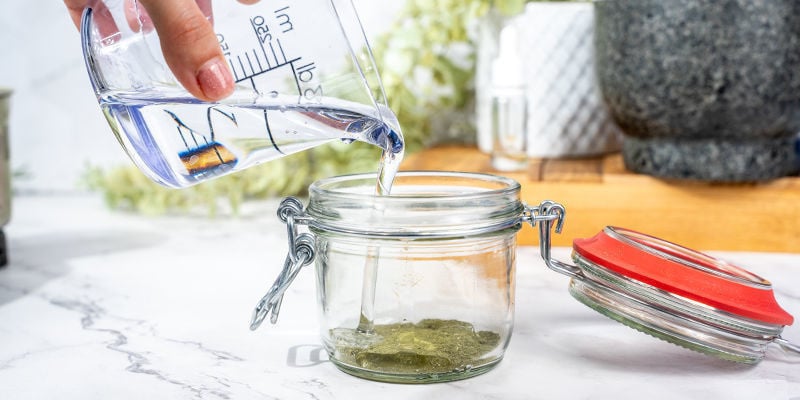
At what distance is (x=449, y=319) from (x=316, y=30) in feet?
0.77

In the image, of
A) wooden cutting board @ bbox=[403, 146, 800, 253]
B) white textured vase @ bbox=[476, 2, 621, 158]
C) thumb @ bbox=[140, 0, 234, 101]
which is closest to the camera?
thumb @ bbox=[140, 0, 234, 101]

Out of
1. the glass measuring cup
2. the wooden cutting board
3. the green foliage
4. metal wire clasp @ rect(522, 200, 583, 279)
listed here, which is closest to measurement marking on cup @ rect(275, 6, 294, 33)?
the glass measuring cup

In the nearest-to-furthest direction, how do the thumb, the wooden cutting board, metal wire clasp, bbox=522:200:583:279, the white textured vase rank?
the thumb → metal wire clasp, bbox=522:200:583:279 → the wooden cutting board → the white textured vase

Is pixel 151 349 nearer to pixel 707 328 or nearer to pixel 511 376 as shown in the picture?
pixel 511 376

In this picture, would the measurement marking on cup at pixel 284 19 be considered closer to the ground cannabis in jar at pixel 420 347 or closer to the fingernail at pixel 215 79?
the fingernail at pixel 215 79

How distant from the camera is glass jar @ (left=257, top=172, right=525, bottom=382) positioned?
0.63 metres

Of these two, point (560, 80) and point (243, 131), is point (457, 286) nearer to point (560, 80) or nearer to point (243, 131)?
point (243, 131)

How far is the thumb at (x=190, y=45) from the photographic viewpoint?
0.58 meters

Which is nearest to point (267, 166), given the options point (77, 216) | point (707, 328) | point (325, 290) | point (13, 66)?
point (77, 216)

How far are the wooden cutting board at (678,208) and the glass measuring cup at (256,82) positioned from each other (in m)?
0.51

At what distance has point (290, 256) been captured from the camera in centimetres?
67

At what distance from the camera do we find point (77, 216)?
56.0 inches

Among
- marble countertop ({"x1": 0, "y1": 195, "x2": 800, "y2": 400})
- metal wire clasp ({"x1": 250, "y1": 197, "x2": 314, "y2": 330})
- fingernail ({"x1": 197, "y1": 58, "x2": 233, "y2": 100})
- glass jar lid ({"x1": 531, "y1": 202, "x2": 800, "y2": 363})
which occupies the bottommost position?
marble countertop ({"x1": 0, "y1": 195, "x2": 800, "y2": 400})

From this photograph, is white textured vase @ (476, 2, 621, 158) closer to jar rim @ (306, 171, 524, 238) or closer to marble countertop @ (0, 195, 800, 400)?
marble countertop @ (0, 195, 800, 400)
